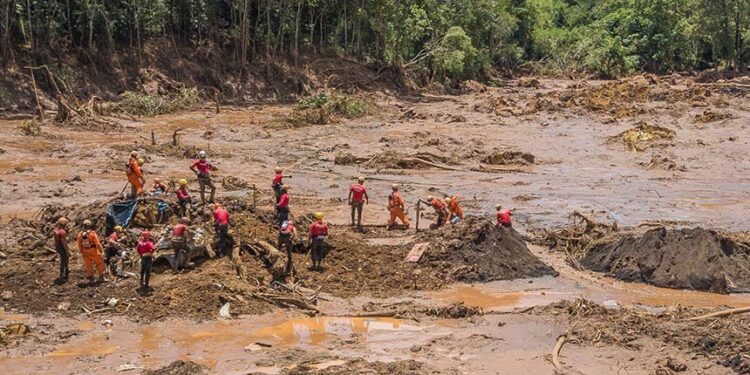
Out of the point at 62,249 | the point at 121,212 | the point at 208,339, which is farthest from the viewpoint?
the point at 121,212

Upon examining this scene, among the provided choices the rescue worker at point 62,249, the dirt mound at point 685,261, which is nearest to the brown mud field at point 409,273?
the dirt mound at point 685,261

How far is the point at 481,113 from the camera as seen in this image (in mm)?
42906

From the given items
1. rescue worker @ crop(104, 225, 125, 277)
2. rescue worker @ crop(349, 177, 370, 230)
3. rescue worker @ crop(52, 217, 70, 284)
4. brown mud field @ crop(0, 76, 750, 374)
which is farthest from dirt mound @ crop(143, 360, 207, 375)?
rescue worker @ crop(349, 177, 370, 230)

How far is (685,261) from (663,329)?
4223 millimetres

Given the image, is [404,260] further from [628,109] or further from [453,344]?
[628,109]

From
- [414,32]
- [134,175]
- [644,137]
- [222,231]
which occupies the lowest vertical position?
[222,231]

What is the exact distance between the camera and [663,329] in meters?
12.5

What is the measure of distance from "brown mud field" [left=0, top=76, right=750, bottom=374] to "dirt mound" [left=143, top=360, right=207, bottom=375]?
0.06m

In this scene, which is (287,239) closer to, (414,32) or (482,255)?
(482,255)

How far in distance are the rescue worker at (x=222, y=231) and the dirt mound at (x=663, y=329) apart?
5615 mm

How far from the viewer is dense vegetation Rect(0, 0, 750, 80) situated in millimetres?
40656

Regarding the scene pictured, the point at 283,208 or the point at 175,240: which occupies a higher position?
the point at 283,208

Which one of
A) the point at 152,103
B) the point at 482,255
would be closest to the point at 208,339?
the point at 482,255

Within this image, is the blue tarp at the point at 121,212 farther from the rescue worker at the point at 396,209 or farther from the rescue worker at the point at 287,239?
the rescue worker at the point at 396,209
